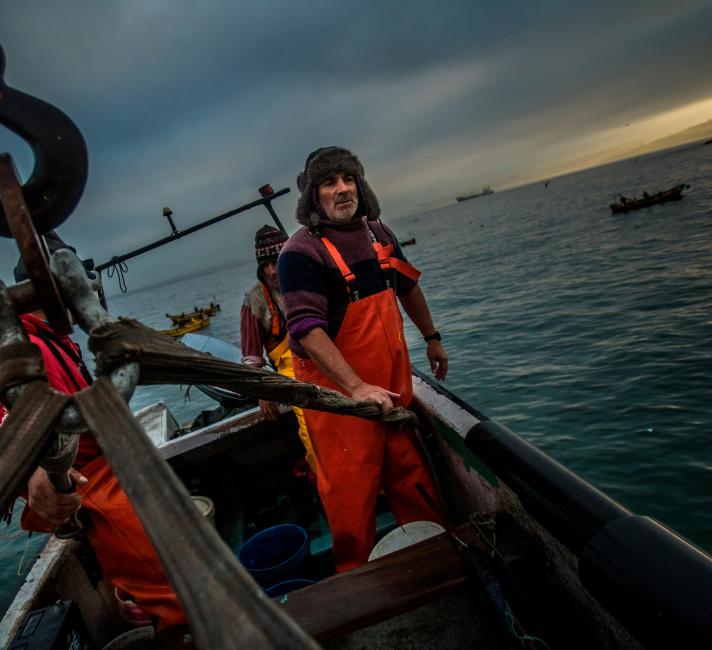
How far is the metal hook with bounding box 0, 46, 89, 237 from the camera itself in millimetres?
878

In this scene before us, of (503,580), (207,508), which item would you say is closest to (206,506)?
(207,508)

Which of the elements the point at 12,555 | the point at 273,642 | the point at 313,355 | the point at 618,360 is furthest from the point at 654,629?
the point at 12,555

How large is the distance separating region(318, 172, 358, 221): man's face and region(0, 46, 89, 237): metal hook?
80.2 inches

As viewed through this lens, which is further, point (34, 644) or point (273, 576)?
point (273, 576)

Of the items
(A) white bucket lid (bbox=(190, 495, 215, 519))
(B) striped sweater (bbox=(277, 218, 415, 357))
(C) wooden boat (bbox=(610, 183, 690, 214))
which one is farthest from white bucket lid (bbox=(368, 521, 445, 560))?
(C) wooden boat (bbox=(610, 183, 690, 214))

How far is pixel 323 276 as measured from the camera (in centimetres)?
277

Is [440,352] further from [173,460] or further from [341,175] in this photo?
[173,460]

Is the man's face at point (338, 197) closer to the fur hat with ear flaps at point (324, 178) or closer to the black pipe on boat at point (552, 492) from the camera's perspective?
the fur hat with ear flaps at point (324, 178)

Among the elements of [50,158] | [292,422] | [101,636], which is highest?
[50,158]

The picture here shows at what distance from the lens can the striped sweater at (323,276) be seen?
265 centimetres

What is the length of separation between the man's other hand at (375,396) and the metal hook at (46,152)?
158 cm

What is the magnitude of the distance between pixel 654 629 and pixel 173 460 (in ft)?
13.9

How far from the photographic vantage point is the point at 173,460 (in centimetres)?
422

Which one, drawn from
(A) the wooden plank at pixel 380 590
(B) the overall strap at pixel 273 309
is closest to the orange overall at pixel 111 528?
(A) the wooden plank at pixel 380 590
